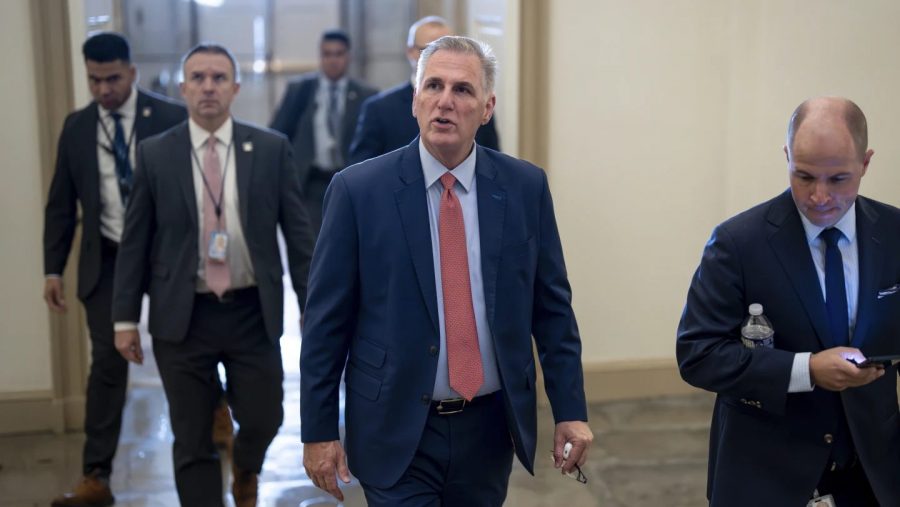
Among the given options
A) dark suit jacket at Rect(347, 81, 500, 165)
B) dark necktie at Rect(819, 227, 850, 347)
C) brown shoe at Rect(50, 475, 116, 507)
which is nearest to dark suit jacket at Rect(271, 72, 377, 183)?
dark suit jacket at Rect(347, 81, 500, 165)

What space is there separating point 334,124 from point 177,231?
12.8ft

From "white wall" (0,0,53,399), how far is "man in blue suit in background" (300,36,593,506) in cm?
338

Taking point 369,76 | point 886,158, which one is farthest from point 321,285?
point 369,76

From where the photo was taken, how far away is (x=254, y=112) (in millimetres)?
11688

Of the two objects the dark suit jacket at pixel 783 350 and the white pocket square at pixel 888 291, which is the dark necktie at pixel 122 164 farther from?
the white pocket square at pixel 888 291

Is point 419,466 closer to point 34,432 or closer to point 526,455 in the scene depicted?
point 526,455

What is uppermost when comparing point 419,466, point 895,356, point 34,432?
point 895,356

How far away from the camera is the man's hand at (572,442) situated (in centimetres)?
298

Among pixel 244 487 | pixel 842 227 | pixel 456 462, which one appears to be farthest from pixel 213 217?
pixel 842 227

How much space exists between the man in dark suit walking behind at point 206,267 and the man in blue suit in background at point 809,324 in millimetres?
1927

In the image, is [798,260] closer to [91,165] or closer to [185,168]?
[185,168]

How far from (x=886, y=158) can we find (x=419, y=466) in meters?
3.03

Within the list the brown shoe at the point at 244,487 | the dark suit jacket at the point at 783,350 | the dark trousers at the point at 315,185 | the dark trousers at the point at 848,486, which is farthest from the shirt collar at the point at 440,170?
the dark trousers at the point at 315,185

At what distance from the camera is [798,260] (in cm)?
289
